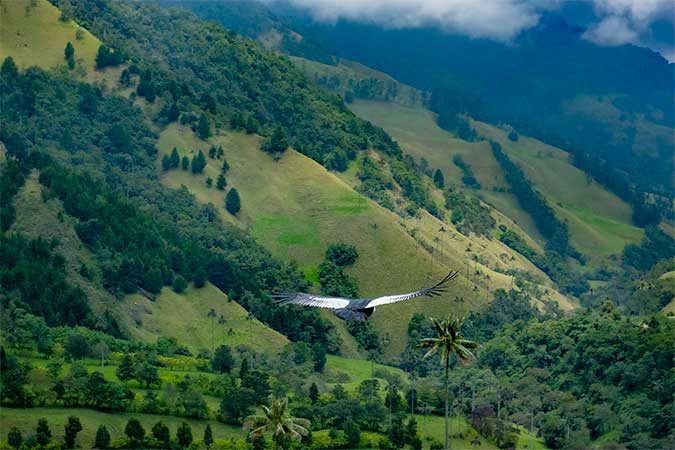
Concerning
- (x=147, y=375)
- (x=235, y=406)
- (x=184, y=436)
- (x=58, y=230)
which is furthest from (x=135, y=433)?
(x=58, y=230)

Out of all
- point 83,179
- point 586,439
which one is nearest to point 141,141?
point 83,179

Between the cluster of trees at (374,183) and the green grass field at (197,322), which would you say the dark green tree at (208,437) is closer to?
the green grass field at (197,322)

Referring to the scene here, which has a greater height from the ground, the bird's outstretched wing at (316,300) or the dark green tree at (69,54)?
the bird's outstretched wing at (316,300)

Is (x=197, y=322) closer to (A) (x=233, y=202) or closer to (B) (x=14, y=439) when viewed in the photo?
(A) (x=233, y=202)

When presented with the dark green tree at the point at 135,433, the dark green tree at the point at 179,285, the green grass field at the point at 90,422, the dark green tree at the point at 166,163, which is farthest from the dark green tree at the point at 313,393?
the dark green tree at the point at 166,163

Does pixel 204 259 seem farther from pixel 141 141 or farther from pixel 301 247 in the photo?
pixel 141 141
